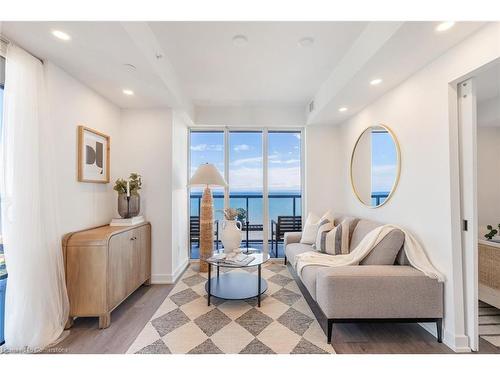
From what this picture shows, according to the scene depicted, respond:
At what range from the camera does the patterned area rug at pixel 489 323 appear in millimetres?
1829

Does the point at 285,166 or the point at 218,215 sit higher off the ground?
the point at 285,166

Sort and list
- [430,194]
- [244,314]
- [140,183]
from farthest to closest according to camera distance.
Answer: [140,183], [244,314], [430,194]

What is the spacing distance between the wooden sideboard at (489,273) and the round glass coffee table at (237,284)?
2.13 metres

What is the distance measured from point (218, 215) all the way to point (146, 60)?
110 inches

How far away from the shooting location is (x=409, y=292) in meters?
1.80

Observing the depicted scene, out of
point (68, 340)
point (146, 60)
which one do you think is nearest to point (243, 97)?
point (146, 60)

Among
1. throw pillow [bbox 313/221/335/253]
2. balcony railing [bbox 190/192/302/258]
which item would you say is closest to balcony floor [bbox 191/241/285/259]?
balcony railing [bbox 190/192/302/258]

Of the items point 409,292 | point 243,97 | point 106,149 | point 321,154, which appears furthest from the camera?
point 321,154

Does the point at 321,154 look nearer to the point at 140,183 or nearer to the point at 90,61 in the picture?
the point at 140,183

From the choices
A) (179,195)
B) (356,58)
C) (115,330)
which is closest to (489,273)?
(356,58)
